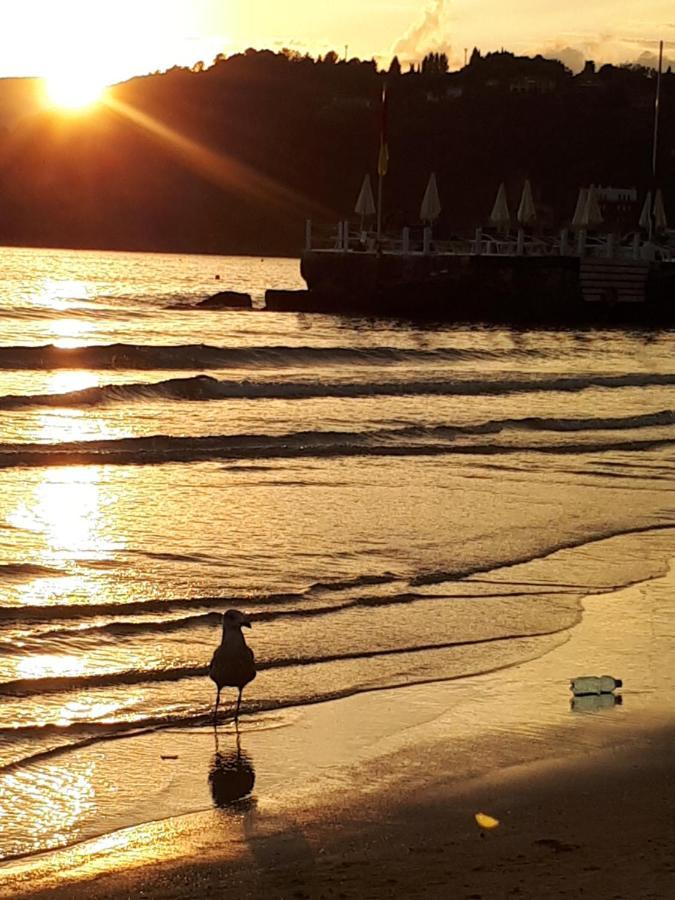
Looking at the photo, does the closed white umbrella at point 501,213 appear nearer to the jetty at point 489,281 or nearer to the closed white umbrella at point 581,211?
the closed white umbrella at point 581,211

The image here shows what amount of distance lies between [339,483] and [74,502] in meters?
2.85

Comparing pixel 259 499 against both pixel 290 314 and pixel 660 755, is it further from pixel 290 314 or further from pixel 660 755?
pixel 290 314

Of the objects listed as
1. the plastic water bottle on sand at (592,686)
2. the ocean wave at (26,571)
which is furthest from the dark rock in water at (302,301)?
the plastic water bottle on sand at (592,686)

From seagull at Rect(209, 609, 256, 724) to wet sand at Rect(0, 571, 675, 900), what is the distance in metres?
0.23

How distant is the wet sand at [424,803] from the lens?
5.36 metres

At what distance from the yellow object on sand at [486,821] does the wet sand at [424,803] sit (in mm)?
41

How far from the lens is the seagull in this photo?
291 inches

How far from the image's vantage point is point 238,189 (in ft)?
570

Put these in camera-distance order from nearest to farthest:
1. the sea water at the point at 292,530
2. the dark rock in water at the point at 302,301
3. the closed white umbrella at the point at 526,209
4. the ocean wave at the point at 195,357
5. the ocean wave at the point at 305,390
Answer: the sea water at the point at 292,530 < the ocean wave at the point at 305,390 < the ocean wave at the point at 195,357 < the dark rock in water at the point at 302,301 < the closed white umbrella at the point at 526,209

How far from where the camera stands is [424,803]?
20.8ft

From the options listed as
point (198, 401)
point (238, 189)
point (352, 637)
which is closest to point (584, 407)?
point (198, 401)

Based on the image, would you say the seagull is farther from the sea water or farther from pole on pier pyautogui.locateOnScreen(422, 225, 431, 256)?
pole on pier pyautogui.locateOnScreen(422, 225, 431, 256)

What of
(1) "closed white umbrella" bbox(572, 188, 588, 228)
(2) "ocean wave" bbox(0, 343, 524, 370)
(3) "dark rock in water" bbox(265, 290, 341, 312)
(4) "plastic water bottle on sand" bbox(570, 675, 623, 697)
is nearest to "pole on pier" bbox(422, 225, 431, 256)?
(3) "dark rock in water" bbox(265, 290, 341, 312)

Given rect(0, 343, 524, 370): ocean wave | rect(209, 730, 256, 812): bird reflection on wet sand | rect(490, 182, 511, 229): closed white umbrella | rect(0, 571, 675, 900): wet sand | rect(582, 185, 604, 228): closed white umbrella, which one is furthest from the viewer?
rect(490, 182, 511, 229): closed white umbrella
